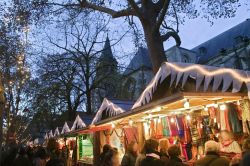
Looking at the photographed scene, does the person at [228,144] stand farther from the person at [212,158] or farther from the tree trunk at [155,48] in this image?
the tree trunk at [155,48]

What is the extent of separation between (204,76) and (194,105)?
4.46 feet

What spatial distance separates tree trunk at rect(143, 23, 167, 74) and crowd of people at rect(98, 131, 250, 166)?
239 inches

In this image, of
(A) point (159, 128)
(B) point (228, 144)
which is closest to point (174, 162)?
(B) point (228, 144)

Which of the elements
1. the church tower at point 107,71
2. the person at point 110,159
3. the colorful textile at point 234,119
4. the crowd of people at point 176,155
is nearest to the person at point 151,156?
the crowd of people at point 176,155

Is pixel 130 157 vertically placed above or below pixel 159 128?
below

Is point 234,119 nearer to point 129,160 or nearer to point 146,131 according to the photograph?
point 129,160

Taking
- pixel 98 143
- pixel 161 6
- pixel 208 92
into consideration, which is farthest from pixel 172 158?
pixel 161 6

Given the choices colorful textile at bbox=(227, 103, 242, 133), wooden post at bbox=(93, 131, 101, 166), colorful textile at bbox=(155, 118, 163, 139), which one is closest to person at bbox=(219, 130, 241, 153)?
colorful textile at bbox=(227, 103, 242, 133)

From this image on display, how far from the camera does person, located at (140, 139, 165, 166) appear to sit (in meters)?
5.26

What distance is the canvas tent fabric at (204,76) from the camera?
5719mm

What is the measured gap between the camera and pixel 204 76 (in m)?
6.19

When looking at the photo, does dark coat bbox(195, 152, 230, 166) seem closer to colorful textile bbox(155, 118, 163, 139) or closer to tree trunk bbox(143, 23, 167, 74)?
colorful textile bbox(155, 118, 163, 139)

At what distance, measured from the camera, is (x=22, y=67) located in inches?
681

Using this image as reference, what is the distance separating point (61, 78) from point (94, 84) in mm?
2991
